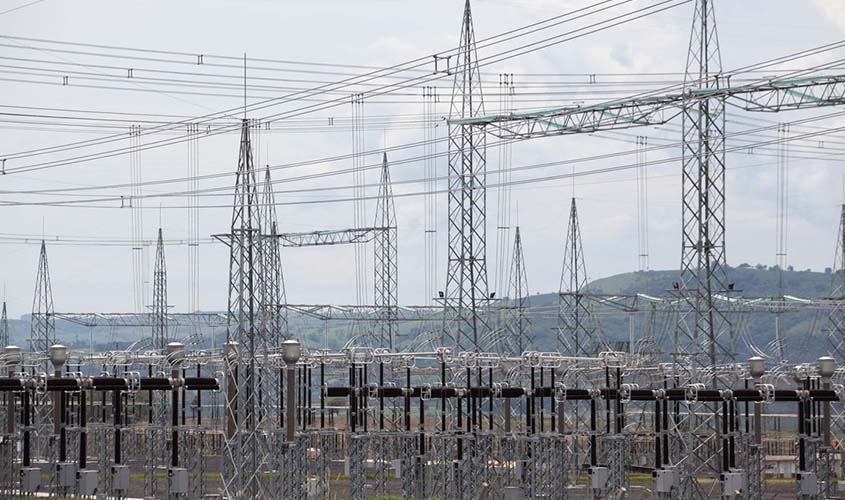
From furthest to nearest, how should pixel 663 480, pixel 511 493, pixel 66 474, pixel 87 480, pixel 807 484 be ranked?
pixel 511 493, pixel 807 484, pixel 66 474, pixel 663 480, pixel 87 480

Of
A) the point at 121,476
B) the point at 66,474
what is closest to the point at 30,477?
the point at 66,474

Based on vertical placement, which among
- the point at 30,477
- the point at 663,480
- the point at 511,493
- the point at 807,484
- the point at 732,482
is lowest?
the point at 511,493

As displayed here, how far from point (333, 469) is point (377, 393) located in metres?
12.7

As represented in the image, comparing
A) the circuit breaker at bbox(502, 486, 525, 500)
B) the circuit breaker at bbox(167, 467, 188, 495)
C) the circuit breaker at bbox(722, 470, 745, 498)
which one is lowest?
the circuit breaker at bbox(502, 486, 525, 500)

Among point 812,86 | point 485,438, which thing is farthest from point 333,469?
point 812,86

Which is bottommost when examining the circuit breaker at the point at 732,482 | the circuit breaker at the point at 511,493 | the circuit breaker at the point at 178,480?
the circuit breaker at the point at 511,493

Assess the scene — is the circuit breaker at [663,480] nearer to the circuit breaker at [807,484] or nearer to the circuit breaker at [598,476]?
the circuit breaker at [598,476]

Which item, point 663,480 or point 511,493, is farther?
point 511,493

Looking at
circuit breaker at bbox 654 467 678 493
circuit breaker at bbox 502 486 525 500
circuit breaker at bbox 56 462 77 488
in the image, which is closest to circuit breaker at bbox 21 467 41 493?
circuit breaker at bbox 56 462 77 488

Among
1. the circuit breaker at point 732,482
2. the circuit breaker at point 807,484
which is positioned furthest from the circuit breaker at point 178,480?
the circuit breaker at point 807,484

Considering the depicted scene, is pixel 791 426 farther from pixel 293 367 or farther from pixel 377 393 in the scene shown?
pixel 293 367

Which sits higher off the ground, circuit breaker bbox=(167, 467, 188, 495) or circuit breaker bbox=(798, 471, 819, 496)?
circuit breaker bbox=(167, 467, 188, 495)

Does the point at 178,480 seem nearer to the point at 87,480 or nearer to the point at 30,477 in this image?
the point at 87,480

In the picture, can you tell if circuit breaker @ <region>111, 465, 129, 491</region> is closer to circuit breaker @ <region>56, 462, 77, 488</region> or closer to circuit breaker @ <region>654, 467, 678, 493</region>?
circuit breaker @ <region>56, 462, 77, 488</region>
